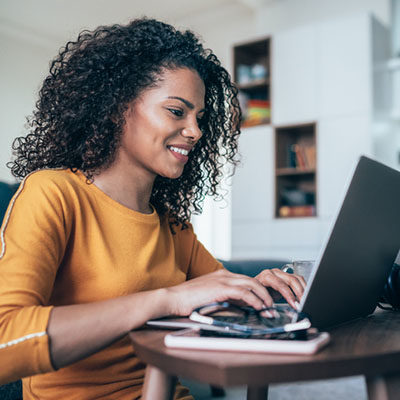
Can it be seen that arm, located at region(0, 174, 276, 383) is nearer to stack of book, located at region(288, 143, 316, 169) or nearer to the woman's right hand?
the woman's right hand

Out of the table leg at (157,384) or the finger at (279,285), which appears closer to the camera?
the table leg at (157,384)

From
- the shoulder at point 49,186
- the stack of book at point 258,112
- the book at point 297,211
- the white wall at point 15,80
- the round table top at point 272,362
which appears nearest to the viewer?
the round table top at point 272,362

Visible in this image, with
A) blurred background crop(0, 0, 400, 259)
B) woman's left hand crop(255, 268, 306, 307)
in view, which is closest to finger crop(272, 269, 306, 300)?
woman's left hand crop(255, 268, 306, 307)

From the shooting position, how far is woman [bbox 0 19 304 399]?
0.69 metres

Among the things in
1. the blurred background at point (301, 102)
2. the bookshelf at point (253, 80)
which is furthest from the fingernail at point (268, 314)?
the bookshelf at point (253, 80)

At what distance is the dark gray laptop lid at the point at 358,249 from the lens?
66cm

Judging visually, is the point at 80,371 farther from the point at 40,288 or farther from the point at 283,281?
the point at 283,281

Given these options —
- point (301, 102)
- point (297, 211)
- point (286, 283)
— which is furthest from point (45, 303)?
point (301, 102)

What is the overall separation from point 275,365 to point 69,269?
1.71ft

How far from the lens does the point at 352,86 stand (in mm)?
4266

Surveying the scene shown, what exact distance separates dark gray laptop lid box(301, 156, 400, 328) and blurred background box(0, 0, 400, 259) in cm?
309

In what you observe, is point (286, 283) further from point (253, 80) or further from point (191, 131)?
point (253, 80)

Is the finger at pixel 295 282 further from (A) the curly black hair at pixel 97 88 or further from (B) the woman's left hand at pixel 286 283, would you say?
(A) the curly black hair at pixel 97 88

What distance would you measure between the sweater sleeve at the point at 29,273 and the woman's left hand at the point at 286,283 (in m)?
0.39
